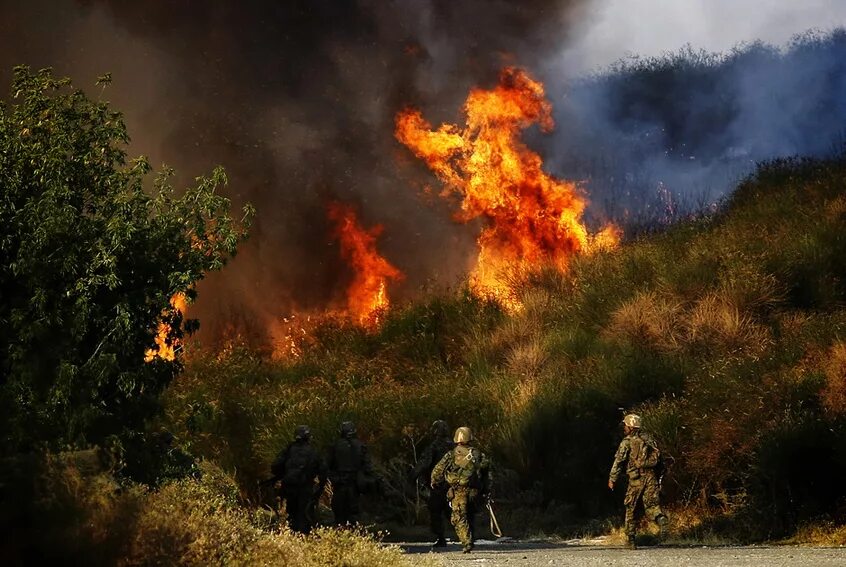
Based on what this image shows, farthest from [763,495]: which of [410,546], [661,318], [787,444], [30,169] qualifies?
[30,169]

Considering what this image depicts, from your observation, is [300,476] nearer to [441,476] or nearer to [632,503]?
[441,476]

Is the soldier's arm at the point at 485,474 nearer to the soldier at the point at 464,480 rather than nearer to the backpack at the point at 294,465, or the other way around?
the soldier at the point at 464,480

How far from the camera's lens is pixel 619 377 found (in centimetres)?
2930

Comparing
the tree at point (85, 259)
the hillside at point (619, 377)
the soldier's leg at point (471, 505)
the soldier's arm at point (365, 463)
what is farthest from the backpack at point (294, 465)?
the tree at point (85, 259)

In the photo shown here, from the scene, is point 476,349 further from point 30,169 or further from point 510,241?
point 30,169

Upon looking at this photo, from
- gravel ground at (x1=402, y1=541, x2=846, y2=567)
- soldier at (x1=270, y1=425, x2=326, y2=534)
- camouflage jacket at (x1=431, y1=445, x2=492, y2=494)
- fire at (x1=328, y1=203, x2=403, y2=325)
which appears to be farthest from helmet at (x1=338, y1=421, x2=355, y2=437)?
fire at (x1=328, y1=203, x2=403, y2=325)

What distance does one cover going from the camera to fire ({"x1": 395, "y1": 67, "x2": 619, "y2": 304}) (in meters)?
44.7

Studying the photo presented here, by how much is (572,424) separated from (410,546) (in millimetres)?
6271

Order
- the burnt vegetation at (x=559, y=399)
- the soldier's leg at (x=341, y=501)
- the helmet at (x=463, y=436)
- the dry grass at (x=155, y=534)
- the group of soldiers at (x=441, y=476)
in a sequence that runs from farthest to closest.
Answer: the soldier's leg at (x=341, y=501) → the helmet at (x=463, y=436) → the group of soldiers at (x=441, y=476) → the burnt vegetation at (x=559, y=399) → the dry grass at (x=155, y=534)

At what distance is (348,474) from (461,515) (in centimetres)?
276

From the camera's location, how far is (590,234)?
44.6 metres

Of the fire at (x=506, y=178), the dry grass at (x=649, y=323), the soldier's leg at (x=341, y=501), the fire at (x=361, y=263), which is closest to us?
the soldier's leg at (x=341, y=501)

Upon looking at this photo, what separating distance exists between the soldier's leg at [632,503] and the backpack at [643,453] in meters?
0.28

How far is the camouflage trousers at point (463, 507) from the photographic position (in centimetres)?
2033
